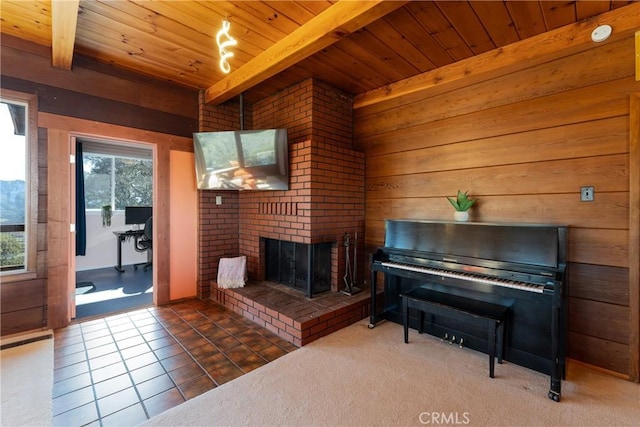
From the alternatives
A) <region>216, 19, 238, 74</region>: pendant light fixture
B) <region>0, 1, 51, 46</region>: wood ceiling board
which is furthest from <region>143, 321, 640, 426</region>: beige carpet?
<region>0, 1, 51, 46</region>: wood ceiling board

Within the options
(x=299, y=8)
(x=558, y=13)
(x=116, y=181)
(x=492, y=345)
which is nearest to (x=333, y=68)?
(x=299, y=8)

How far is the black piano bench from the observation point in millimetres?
1984

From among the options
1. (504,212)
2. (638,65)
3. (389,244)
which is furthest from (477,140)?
(389,244)

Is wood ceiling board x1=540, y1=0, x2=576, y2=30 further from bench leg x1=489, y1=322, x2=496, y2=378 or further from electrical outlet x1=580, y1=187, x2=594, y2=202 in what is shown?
bench leg x1=489, y1=322, x2=496, y2=378

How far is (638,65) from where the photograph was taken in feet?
6.25

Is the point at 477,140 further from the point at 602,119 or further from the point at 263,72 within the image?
the point at 263,72

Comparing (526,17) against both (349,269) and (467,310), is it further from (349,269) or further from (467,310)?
(349,269)

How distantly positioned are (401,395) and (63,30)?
3505 mm

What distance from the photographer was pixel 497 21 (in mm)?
2115

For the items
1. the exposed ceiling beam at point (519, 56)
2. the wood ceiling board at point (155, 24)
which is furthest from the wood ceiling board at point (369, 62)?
the wood ceiling board at point (155, 24)

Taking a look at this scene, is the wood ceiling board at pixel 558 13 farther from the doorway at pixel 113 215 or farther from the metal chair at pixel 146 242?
the metal chair at pixel 146 242

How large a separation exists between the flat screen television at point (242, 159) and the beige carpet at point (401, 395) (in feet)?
5.91

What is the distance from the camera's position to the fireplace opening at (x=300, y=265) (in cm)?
304

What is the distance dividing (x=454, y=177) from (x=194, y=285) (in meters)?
3.26
